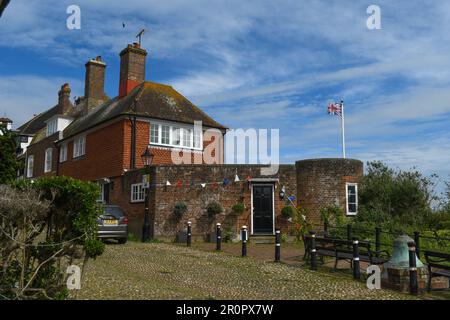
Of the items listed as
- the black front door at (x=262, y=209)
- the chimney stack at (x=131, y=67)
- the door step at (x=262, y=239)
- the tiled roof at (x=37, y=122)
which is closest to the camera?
the door step at (x=262, y=239)

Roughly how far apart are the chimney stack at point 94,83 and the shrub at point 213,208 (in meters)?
17.2

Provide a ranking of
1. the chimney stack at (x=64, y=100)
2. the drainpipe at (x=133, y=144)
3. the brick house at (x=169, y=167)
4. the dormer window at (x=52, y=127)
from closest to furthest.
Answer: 1. the brick house at (x=169, y=167)
2. the drainpipe at (x=133, y=144)
3. the dormer window at (x=52, y=127)
4. the chimney stack at (x=64, y=100)

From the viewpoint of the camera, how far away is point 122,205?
21.6 metres

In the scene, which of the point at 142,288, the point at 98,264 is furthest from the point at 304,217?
the point at 142,288

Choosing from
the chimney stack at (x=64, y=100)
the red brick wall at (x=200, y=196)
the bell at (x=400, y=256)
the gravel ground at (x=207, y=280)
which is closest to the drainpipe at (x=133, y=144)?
the red brick wall at (x=200, y=196)

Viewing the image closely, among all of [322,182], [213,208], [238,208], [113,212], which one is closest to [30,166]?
[113,212]

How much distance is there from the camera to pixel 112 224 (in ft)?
53.7

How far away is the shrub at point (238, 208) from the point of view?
18.8 m

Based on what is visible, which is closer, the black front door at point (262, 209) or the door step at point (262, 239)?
the door step at point (262, 239)

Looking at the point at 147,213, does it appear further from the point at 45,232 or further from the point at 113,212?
the point at 45,232

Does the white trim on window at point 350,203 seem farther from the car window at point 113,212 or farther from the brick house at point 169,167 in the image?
the car window at point 113,212

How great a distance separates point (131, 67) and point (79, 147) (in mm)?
6043

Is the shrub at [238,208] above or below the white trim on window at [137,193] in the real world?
below

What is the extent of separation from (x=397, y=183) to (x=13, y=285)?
54.9 ft
